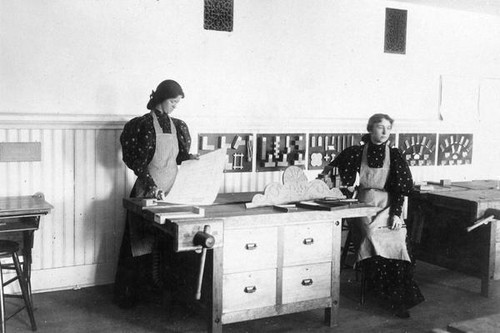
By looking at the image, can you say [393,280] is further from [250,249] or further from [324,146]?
[324,146]

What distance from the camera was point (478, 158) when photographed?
7.32 meters

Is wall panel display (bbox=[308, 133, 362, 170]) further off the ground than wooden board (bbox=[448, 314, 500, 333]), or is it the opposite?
wall panel display (bbox=[308, 133, 362, 170])

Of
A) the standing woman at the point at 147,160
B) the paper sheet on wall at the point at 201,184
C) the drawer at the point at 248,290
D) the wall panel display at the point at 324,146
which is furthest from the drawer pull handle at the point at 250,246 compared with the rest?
the wall panel display at the point at 324,146

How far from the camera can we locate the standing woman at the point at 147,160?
14.9 ft

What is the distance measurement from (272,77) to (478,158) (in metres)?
3.15

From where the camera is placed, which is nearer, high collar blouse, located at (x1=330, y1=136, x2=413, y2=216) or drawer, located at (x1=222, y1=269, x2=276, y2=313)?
drawer, located at (x1=222, y1=269, x2=276, y2=313)

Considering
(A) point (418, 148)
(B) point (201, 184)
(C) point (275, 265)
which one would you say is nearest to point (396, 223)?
(C) point (275, 265)

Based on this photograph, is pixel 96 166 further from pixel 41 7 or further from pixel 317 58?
pixel 317 58

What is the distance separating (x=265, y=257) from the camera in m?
3.95

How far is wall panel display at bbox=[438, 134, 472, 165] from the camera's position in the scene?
22.8 ft

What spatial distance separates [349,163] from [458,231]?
1239mm

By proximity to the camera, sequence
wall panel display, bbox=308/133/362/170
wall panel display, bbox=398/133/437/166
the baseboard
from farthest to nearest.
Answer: wall panel display, bbox=398/133/437/166 < wall panel display, bbox=308/133/362/170 < the baseboard

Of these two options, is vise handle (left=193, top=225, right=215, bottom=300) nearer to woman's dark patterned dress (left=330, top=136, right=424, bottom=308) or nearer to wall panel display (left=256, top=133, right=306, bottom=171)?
woman's dark patterned dress (left=330, top=136, right=424, bottom=308)

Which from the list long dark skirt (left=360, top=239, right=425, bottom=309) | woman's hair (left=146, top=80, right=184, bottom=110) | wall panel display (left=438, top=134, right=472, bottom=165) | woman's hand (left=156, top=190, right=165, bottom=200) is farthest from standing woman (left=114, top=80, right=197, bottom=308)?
wall panel display (left=438, top=134, right=472, bottom=165)
